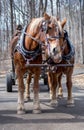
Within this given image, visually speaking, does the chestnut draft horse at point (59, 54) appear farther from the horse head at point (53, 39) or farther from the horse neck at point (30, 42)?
the horse neck at point (30, 42)

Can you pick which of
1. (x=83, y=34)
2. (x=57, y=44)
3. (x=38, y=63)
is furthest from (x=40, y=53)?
(x=83, y=34)

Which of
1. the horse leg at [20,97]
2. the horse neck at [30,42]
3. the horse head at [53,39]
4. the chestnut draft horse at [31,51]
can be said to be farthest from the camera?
the horse leg at [20,97]

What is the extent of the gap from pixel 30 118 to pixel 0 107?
159cm

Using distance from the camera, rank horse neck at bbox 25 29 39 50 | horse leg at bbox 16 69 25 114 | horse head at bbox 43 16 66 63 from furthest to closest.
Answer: horse leg at bbox 16 69 25 114 < horse neck at bbox 25 29 39 50 < horse head at bbox 43 16 66 63

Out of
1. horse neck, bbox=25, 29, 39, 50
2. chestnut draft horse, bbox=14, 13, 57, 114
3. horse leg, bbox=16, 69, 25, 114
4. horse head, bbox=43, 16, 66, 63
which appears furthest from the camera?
horse leg, bbox=16, 69, 25, 114

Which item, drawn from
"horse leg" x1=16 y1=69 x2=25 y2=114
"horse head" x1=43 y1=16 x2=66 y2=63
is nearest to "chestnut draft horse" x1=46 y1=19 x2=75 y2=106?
"horse head" x1=43 y1=16 x2=66 y2=63

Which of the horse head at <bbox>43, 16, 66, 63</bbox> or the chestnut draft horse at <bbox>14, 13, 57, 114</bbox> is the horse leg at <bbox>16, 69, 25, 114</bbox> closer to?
the chestnut draft horse at <bbox>14, 13, 57, 114</bbox>

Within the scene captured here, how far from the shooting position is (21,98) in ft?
24.8

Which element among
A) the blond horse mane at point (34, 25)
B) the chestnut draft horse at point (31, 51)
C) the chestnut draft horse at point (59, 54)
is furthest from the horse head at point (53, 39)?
the blond horse mane at point (34, 25)

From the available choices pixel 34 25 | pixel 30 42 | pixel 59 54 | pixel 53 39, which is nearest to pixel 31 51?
pixel 30 42

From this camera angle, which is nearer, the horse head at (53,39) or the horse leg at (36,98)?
the horse head at (53,39)

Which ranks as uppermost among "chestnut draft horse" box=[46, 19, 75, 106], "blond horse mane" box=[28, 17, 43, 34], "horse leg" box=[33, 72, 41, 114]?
"blond horse mane" box=[28, 17, 43, 34]

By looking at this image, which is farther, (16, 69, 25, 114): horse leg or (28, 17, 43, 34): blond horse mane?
(16, 69, 25, 114): horse leg

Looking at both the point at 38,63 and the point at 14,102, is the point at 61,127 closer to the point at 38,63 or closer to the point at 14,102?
the point at 38,63
